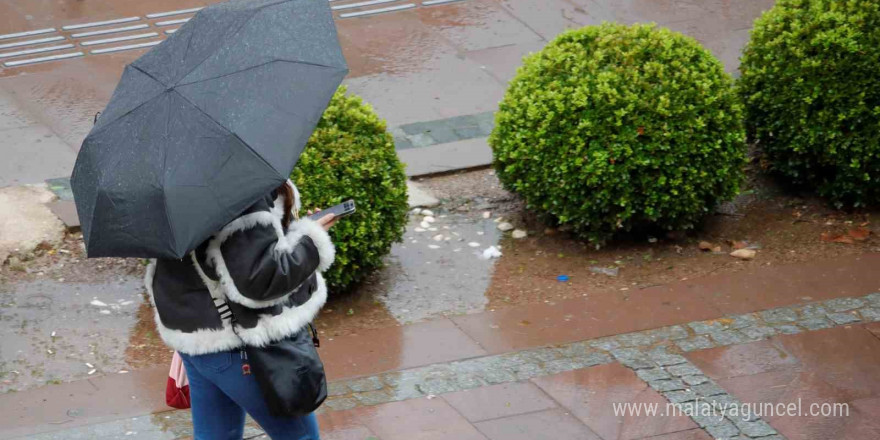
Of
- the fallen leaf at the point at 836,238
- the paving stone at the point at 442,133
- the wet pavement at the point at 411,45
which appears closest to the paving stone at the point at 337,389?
the wet pavement at the point at 411,45

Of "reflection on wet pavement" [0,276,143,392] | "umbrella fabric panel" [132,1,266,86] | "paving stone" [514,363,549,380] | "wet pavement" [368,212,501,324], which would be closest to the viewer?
"umbrella fabric panel" [132,1,266,86]

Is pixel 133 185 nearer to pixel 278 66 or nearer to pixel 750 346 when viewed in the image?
pixel 278 66

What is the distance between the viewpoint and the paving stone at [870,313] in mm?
5473

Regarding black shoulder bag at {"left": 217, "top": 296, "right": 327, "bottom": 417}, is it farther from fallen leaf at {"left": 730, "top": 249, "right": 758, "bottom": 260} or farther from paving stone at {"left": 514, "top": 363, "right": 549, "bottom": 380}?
fallen leaf at {"left": 730, "top": 249, "right": 758, "bottom": 260}

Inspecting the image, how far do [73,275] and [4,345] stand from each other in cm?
74

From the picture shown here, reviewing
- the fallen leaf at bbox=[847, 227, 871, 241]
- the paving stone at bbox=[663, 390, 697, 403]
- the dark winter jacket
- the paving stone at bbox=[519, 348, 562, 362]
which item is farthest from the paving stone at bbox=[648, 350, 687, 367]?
the dark winter jacket

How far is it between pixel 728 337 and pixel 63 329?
337 centimetres

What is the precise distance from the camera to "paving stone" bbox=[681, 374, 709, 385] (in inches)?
195

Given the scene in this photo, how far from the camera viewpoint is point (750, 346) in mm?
5234

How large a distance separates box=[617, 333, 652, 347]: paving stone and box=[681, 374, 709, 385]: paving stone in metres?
0.34

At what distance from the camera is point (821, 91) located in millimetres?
6258

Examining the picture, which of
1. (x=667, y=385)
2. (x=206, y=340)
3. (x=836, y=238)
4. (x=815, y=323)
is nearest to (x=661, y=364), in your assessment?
(x=667, y=385)

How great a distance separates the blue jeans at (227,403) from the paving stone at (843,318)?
2993mm

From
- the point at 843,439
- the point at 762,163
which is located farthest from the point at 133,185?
the point at 762,163
